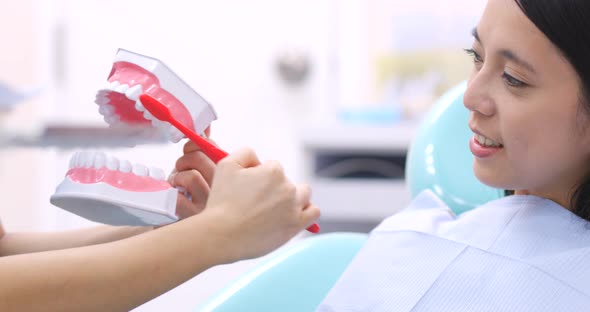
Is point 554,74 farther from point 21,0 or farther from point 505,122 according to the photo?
point 21,0

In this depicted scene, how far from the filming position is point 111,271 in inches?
24.3

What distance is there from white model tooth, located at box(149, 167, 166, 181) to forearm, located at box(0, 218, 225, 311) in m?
0.09

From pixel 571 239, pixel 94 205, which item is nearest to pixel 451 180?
pixel 571 239

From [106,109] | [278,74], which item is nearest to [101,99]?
[106,109]

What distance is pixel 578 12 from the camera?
741 millimetres

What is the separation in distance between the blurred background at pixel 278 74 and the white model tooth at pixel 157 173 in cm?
187

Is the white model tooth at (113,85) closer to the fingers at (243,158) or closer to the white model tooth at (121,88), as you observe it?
the white model tooth at (121,88)

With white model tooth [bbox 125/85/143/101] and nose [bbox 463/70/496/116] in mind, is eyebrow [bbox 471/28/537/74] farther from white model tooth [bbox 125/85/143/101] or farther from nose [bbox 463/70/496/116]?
white model tooth [bbox 125/85/143/101]

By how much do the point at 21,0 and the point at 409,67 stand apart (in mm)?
1538

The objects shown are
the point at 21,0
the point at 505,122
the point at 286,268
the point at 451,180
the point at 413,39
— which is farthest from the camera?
the point at 413,39

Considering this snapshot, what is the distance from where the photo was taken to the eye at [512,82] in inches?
30.6

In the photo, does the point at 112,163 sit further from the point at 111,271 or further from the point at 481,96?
the point at 481,96

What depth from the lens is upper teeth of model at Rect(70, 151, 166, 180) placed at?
0.69 meters

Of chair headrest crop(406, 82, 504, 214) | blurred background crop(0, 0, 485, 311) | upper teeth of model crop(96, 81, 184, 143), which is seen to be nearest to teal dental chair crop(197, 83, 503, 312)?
chair headrest crop(406, 82, 504, 214)
